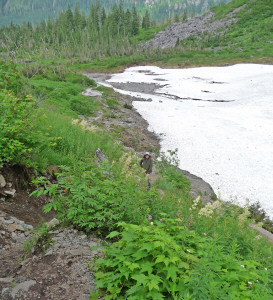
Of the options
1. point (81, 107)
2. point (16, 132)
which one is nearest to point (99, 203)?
point (16, 132)

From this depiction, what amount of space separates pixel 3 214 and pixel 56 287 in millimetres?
1880

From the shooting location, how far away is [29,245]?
354 centimetres

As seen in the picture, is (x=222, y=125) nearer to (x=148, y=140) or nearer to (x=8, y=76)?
(x=148, y=140)

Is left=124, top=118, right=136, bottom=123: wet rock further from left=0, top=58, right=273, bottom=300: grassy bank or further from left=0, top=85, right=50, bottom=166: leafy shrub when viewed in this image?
left=0, top=85, right=50, bottom=166: leafy shrub

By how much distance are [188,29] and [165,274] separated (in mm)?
98781

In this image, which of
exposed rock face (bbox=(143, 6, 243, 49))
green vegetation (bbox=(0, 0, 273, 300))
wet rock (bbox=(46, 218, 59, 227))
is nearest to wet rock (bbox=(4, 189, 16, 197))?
green vegetation (bbox=(0, 0, 273, 300))

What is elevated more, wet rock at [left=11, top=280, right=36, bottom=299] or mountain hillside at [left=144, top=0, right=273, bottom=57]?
mountain hillside at [left=144, top=0, right=273, bottom=57]

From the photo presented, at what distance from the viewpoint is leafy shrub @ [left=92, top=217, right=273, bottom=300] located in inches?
96.8

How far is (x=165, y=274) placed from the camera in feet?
8.77

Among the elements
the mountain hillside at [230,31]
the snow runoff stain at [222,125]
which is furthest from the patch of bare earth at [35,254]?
the mountain hillside at [230,31]

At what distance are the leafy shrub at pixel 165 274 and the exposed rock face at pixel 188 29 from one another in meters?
80.9

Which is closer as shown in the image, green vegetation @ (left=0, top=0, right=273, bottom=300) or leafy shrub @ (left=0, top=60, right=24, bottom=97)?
green vegetation @ (left=0, top=0, right=273, bottom=300)

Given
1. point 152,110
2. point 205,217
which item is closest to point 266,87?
point 152,110

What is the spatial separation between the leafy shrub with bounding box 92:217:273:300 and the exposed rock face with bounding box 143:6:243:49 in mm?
80949
